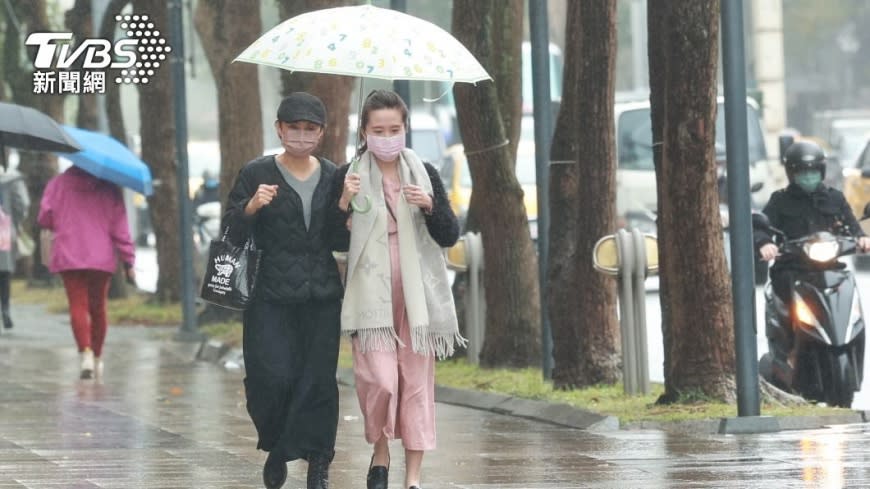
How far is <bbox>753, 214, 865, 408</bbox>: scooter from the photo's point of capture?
11789mm

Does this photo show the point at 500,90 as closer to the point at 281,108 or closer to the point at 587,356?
the point at 587,356

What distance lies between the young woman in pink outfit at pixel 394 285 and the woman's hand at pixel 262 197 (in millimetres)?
278

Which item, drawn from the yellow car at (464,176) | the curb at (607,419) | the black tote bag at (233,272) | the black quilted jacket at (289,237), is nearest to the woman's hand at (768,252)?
the curb at (607,419)

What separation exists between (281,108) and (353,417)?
12.8 feet

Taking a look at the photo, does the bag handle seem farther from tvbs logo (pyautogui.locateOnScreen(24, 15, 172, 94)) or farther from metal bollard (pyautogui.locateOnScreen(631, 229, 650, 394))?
tvbs logo (pyautogui.locateOnScreen(24, 15, 172, 94))

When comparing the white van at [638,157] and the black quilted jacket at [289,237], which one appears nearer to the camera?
the black quilted jacket at [289,237]

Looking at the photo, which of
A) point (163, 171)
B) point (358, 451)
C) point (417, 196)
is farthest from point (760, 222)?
point (163, 171)

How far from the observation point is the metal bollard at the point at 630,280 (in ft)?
38.0

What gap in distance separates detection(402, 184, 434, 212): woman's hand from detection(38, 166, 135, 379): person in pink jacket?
6.68 metres

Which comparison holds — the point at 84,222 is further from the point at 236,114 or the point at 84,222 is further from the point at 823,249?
the point at 823,249

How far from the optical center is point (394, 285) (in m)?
8.23

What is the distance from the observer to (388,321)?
8.14 metres

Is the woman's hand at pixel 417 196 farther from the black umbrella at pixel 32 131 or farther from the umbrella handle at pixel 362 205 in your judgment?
the black umbrella at pixel 32 131

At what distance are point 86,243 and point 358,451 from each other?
A: 15.6 ft
